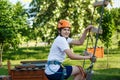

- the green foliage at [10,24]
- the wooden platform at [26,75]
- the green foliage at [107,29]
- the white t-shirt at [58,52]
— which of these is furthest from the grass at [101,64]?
the white t-shirt at [58,52]

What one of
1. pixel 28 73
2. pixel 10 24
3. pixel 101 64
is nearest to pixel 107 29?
pixel 101 64

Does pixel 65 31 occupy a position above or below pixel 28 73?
above

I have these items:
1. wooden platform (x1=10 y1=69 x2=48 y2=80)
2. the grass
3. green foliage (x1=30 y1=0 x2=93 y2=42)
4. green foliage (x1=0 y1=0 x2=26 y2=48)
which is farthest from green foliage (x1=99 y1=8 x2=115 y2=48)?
wooden platform (x1=10 y1=69 x2=48 y2=80)

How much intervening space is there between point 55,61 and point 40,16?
49.9 m

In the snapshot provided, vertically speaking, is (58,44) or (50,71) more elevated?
(58,44)

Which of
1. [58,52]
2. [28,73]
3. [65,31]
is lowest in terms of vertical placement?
[28,73]

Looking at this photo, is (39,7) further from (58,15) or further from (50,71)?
(50,71)

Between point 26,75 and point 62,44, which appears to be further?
point 26,75

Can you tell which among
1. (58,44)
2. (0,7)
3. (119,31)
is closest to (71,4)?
(0,7)

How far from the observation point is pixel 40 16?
56969 millimetres

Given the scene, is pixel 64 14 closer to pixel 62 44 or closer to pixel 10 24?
pixel 10 24

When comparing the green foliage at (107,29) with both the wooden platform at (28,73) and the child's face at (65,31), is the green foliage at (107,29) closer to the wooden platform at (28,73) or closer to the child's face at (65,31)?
the wooden platform at (28,73)

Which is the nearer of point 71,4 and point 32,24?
point 71,4

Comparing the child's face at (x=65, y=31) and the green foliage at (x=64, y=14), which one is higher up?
the child's face at (x=65, y=31)
